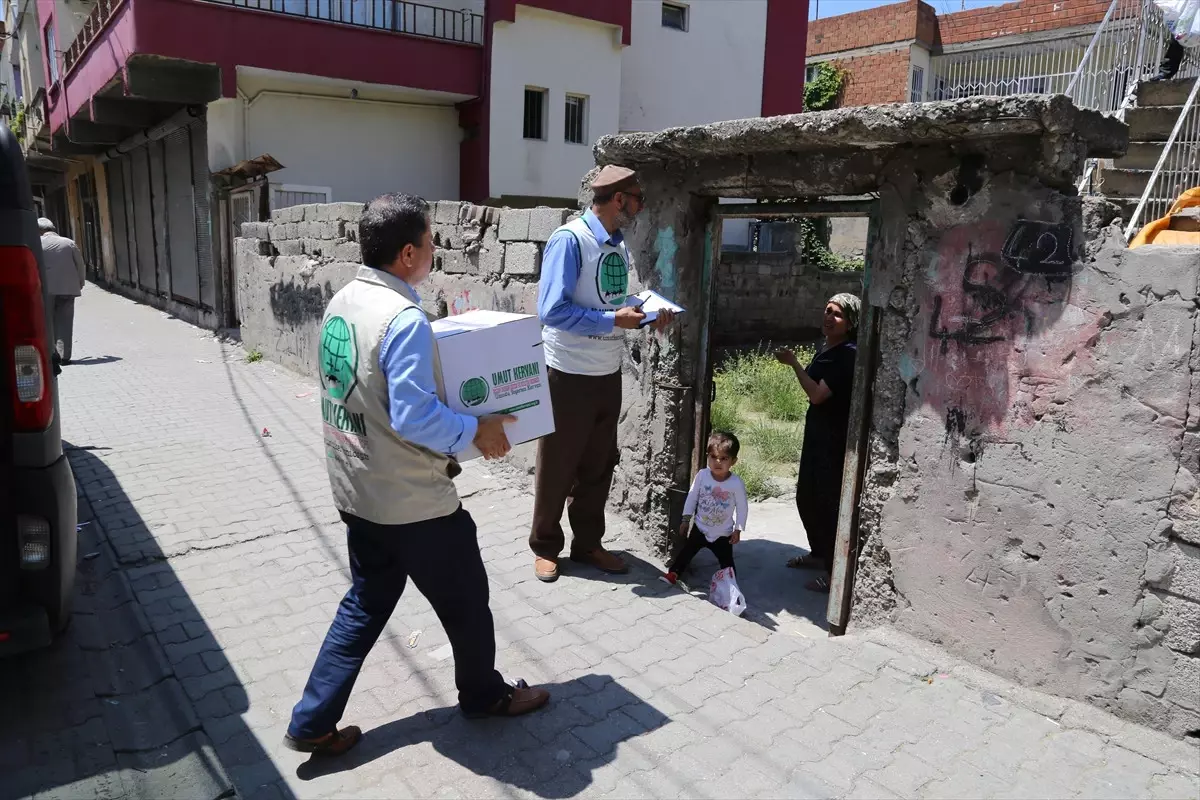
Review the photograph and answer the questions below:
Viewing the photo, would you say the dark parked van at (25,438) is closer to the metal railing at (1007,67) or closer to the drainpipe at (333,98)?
the drainpipe at (333,98)

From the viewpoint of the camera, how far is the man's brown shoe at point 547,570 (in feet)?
14.3

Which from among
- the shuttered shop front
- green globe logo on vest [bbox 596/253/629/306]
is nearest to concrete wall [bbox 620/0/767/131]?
the shuttered shop front

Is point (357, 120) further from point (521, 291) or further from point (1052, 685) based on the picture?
point (1052, 685)

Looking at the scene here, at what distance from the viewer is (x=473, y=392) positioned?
2730mm

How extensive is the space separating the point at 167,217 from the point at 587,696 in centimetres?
1672

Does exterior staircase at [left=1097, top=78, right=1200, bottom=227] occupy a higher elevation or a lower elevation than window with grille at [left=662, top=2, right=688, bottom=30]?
lower

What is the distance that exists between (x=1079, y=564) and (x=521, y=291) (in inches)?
148

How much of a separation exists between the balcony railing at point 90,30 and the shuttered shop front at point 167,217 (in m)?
1.87

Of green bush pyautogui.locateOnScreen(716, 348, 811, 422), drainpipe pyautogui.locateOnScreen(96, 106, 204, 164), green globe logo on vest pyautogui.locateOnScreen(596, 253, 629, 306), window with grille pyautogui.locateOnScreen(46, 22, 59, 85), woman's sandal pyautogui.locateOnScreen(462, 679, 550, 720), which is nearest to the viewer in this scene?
woman's sandal pyautogui.locateOnScreen(462, 679, 550, 720)

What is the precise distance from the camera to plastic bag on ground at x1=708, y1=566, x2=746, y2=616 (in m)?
4.25

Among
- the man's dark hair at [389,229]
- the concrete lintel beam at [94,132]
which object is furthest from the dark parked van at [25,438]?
the concrete lintel beam at [94,132]

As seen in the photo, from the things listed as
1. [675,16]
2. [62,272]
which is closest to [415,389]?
[62,272]

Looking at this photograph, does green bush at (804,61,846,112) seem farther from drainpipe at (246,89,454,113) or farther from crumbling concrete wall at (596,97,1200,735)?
crumbling concrete wall at (596,97,1200,735)

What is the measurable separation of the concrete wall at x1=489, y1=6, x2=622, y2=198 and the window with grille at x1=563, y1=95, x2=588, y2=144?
9cm
